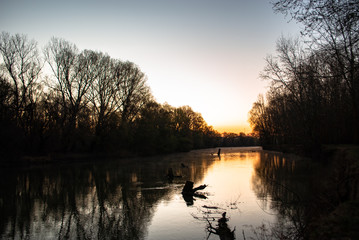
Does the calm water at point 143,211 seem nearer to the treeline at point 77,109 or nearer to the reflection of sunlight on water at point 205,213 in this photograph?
the reflection of sunlight on water at point 205,213

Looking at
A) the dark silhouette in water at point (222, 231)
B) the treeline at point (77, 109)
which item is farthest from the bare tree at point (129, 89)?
the dark silhouette in water at point (222, 231)

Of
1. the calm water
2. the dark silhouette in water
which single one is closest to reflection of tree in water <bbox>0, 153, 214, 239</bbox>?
the calm water

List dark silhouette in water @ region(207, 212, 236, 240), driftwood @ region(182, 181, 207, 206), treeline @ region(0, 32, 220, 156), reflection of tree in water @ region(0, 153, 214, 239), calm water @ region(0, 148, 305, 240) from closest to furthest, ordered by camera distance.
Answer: dark silhouette in water @ region(207, 212, 236, 240) < calm water @ region(0, 148, 305, 240) < reflection of tree in water @ region(0, 153, 214, 239) < driftwood @ region(182, 181, 207, 206) < treeline @ region(0, 32, 220, 156)

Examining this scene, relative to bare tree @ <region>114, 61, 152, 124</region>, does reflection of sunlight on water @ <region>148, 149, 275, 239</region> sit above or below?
below

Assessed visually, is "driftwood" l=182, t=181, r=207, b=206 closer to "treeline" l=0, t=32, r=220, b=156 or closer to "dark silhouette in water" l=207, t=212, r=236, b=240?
"dark silhouette in water" l=207, t=212, r=236, b=240

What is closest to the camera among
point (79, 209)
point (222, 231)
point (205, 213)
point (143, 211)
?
point (222, 231)

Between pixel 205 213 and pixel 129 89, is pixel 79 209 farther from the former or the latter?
pixel 129 89

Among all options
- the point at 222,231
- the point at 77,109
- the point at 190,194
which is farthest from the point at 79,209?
the point at 77,109

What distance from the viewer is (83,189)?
57.4 ft

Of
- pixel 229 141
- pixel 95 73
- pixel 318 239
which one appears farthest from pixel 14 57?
pixel 229 141

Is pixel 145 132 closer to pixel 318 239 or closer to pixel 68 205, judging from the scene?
pixel 68 205

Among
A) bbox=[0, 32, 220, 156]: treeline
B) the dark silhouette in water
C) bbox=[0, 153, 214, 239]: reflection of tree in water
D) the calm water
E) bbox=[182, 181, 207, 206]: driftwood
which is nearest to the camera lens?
the dark silhouette in water

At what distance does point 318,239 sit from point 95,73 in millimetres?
42478

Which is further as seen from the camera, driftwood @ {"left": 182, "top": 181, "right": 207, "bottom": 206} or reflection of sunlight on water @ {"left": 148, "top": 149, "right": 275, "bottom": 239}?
driftwood @ {"left": 182, "top": 181, "right": 207, "bottom": 206}
